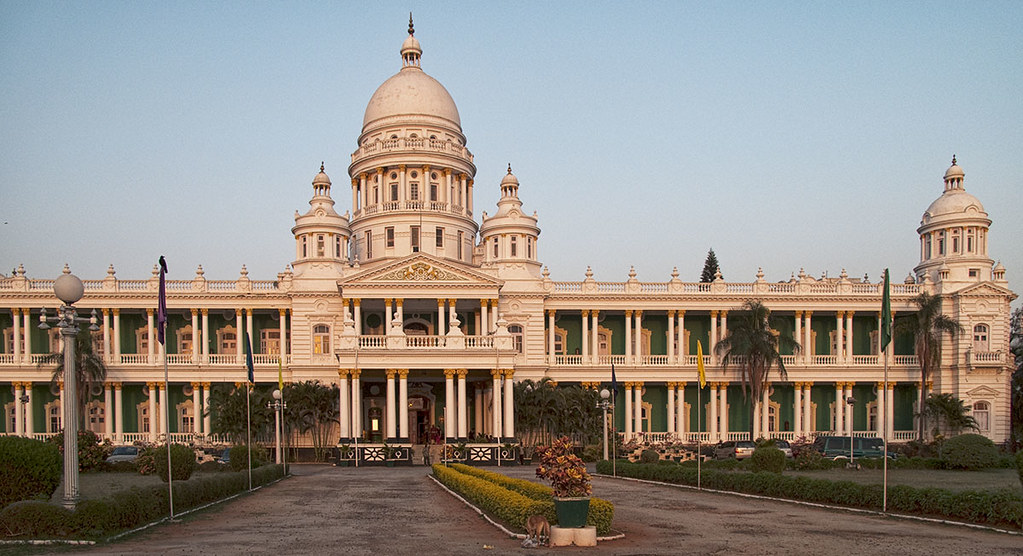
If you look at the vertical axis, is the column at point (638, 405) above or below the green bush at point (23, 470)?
below

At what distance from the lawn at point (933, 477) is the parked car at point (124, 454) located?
31710 mm

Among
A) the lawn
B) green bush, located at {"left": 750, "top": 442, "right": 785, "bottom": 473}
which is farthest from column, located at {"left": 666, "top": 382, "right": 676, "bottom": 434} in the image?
green bush, located at {"left": 750, "top": 442, "right": 785, "bottom": 473}

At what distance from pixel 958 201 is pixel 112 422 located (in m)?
53.9

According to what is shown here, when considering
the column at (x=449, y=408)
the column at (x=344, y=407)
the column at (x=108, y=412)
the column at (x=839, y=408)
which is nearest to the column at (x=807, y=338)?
the column at (x=839, y=408)

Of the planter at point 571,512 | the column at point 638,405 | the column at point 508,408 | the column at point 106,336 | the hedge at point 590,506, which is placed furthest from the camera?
the column at point 638,405

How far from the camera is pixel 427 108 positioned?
65.3 metres

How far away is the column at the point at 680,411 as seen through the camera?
59594 mm

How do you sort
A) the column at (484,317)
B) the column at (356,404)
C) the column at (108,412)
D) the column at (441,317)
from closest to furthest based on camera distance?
the column at (356,404) → the column at (441,317) → the column at (484,317) → the column at (108,412)

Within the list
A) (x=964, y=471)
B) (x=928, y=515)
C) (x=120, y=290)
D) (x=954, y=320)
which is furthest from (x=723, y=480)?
(x=120, y=290)

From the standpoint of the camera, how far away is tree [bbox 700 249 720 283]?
10429 cm

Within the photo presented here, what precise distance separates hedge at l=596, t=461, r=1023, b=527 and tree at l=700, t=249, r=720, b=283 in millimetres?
72282

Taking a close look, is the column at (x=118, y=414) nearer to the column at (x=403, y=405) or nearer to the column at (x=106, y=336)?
the column at (x=106, y=336)

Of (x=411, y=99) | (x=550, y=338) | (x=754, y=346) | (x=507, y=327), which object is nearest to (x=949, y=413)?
(x=754, y=346)

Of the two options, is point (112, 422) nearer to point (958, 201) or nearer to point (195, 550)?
point (195, 550)
